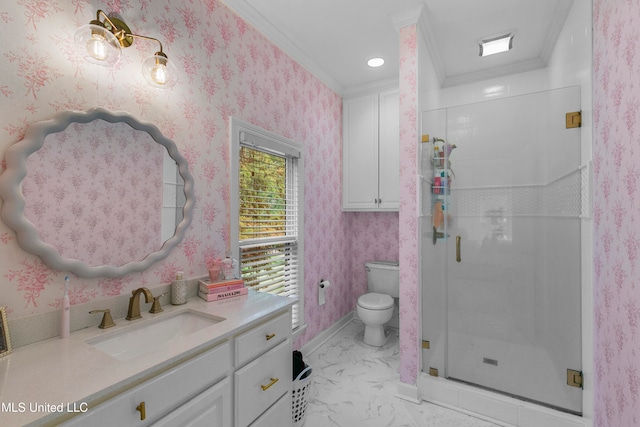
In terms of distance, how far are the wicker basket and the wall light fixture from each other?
1771mm

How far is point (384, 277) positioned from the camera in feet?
10.4

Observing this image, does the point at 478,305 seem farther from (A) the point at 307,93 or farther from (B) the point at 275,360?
(A) the point at 307,93

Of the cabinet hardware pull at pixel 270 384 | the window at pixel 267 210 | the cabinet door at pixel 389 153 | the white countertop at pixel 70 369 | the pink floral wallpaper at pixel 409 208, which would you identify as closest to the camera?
the white countertop at pixel 70 369

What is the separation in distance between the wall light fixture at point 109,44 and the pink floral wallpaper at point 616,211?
195 cm

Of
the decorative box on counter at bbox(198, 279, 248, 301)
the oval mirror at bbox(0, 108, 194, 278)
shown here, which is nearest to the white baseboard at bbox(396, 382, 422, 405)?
the decorative box on counter at bbox(198, 279, 248, 301)

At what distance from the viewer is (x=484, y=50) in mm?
2506

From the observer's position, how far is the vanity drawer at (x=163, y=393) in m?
0.81

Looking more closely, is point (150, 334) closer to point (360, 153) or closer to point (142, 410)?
point (142, 410)

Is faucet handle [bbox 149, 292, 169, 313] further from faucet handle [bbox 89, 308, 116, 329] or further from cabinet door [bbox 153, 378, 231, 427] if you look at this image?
cabinet door [bbox 153, 378, 231, 427]

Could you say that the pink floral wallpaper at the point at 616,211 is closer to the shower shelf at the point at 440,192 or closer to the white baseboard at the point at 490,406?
the white baseboard at the point at 490,406

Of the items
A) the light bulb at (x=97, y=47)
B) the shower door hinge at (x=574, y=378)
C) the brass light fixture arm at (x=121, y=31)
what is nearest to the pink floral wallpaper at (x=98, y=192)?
the light bulb at (x=97, y=47)

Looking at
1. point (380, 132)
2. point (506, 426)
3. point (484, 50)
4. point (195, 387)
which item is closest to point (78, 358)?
point (195, 387)

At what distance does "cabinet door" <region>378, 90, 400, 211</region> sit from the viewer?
3.04m

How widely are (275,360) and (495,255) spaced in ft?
5.56
